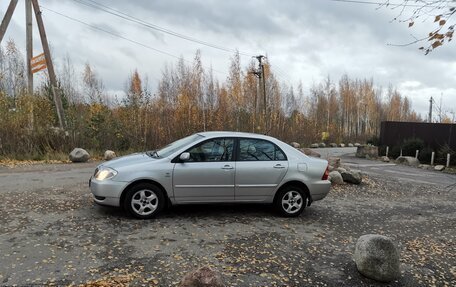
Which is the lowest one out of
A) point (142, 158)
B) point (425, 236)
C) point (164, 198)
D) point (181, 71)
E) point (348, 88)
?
point (425, 236)

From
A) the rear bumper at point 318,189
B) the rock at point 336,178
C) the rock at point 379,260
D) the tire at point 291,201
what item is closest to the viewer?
the rock at point 379,260

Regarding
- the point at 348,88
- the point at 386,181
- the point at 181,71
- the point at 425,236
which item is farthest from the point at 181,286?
the point at 348,88

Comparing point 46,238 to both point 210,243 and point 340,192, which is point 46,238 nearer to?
point 210,243

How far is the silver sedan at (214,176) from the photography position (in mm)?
6297

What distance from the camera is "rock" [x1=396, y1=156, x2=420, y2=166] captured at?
78.4 feet

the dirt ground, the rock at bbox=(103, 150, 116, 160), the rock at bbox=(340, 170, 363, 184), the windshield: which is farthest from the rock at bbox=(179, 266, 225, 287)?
the rock at bbox=(103, 150, 116, 160)

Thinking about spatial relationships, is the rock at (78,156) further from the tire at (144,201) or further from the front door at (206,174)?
the front door at (206,174)

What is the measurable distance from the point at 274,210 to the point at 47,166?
9.03 metres

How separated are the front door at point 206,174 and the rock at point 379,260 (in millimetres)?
2668

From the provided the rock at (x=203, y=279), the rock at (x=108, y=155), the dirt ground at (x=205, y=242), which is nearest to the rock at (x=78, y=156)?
the rock at (x=108, y=155)

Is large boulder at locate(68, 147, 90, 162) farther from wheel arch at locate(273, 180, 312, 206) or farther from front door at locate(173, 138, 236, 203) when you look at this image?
wheel arch at locate(273, 180, 312, 206)

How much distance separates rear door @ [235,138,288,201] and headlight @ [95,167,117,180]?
82.8 inches

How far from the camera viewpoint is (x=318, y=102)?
190 ft

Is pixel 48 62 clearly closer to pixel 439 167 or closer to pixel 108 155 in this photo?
pixel 108 155
